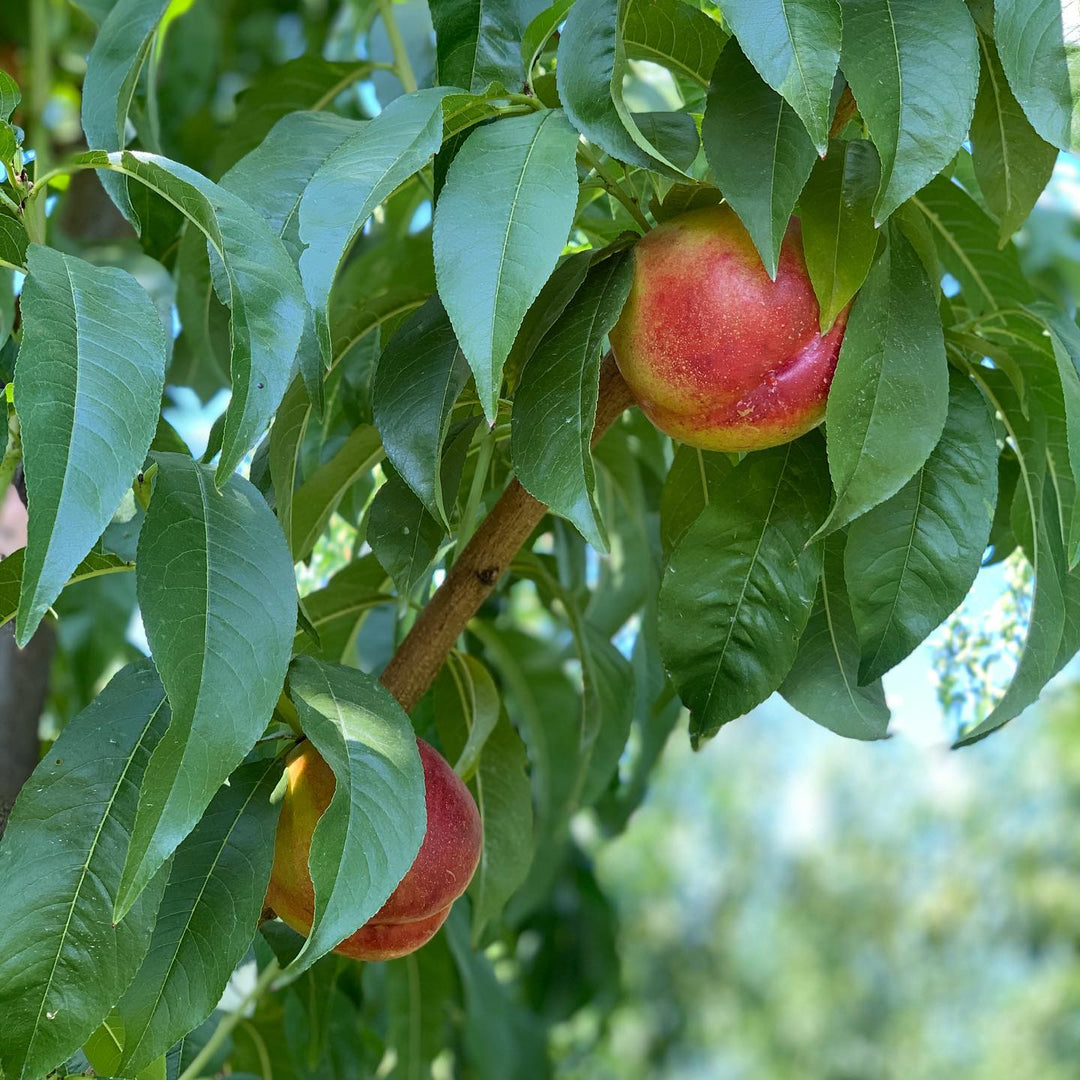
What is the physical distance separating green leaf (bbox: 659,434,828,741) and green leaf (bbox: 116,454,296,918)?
0.55ft

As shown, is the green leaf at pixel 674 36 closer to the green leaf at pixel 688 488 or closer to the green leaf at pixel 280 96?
the green leaf at pixel 688 488

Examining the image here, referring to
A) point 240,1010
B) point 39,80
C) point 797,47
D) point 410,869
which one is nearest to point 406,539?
point 410,869

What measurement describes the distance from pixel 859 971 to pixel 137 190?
6.27 meters

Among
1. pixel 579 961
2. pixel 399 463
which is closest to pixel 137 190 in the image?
pixel 399 463

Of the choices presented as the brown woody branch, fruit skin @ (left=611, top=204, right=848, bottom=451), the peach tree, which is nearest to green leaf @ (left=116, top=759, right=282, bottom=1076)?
the peach tree

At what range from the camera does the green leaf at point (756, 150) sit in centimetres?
46

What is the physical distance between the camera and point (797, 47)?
16.9 inches

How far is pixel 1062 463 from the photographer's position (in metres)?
0.58

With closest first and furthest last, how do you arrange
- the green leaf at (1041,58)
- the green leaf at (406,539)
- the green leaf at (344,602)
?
1. the green leaf at (1041,58)
2. the green leaf at (406,539)
3. the green leaf at (344,602)

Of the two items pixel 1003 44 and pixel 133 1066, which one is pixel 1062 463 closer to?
pixel 1003 44

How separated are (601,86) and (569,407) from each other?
10 cm

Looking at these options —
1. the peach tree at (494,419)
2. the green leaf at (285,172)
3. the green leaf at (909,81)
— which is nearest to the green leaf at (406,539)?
the peach tree at (494,419)

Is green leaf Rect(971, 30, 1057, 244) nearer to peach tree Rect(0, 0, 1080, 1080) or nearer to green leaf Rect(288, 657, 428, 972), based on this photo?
peach tree Rect(0, 0, 1080, 1080)

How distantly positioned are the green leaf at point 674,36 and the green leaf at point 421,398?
0.13 meters
